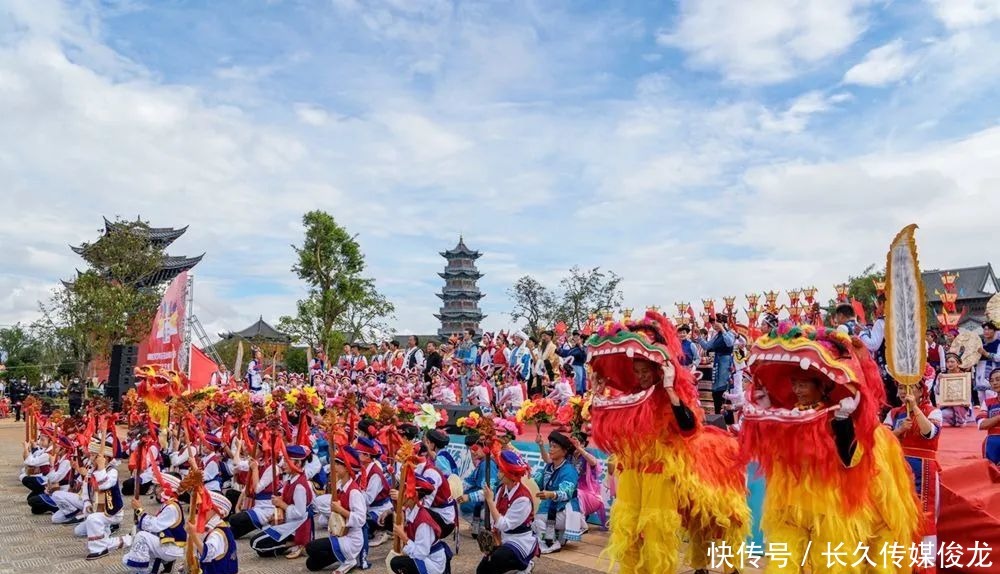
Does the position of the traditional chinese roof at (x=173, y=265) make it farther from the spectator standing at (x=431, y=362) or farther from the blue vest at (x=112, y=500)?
the blue vest at (x=112, y=500)

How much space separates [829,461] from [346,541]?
15.3 feet

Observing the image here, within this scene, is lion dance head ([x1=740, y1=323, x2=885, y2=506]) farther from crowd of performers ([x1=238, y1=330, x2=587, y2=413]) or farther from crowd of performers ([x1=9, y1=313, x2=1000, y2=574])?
crowd of performers ([x1=238, y1=330, x2=587, y2=413])

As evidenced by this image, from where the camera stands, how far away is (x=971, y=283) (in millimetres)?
35125

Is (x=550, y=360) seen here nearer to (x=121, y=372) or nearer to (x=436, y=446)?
(x=436, y=446)

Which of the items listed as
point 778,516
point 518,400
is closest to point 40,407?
point 518,400

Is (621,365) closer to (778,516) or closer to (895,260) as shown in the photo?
(778,516)

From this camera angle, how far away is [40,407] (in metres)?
13.2

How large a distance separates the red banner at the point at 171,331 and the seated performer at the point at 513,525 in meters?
12.7

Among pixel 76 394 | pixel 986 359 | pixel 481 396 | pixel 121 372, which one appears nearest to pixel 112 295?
pixel 76 394

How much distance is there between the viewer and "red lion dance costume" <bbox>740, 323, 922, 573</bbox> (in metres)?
3.87

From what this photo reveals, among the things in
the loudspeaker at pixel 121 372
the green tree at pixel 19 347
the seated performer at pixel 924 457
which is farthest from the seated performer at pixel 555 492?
the green tree at pixel 19 347

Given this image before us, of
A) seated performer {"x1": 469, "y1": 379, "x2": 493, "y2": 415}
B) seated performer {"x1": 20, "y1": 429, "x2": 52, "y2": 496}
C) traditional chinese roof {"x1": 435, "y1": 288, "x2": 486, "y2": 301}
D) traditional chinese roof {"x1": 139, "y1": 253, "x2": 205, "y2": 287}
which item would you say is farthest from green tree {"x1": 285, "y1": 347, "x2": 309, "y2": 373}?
seated performer {"x1": 20, "y1": 429, "x2": 52, "y2": 496}

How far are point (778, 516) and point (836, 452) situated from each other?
1.74 ft

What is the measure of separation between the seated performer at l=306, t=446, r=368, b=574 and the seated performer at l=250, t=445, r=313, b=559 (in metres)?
0.53
